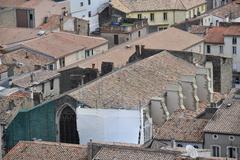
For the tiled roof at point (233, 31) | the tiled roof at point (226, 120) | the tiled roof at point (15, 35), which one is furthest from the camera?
the tiled roof at point (15, 35)

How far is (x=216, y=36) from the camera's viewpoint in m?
78.4

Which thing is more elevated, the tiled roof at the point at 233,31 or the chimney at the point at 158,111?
the tiled roof at the point at 233,31

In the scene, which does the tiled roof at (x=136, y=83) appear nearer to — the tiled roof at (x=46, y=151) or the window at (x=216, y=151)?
the tiled roof at (x=46, y=151)

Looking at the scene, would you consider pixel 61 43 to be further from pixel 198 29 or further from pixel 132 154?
pixel 132 154

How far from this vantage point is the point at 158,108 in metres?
59.3

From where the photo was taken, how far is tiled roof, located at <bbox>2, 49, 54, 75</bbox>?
226 ft

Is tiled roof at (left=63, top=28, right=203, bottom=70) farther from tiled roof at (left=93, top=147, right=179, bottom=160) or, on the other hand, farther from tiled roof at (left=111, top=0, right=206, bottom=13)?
tiled roof at (left=93, top=147, right=179, bottom=160)

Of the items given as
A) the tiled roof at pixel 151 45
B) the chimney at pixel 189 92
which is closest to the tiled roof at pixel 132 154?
the chimney at pixel 189 92

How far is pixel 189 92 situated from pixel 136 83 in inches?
152

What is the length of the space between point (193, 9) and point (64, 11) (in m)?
14.1

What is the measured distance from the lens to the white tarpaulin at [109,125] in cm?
5475

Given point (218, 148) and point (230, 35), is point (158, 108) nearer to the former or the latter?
point (218, 148)

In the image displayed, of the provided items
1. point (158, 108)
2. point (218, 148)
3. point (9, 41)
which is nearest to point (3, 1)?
point (9, 41)

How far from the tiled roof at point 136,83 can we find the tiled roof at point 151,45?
392cm
